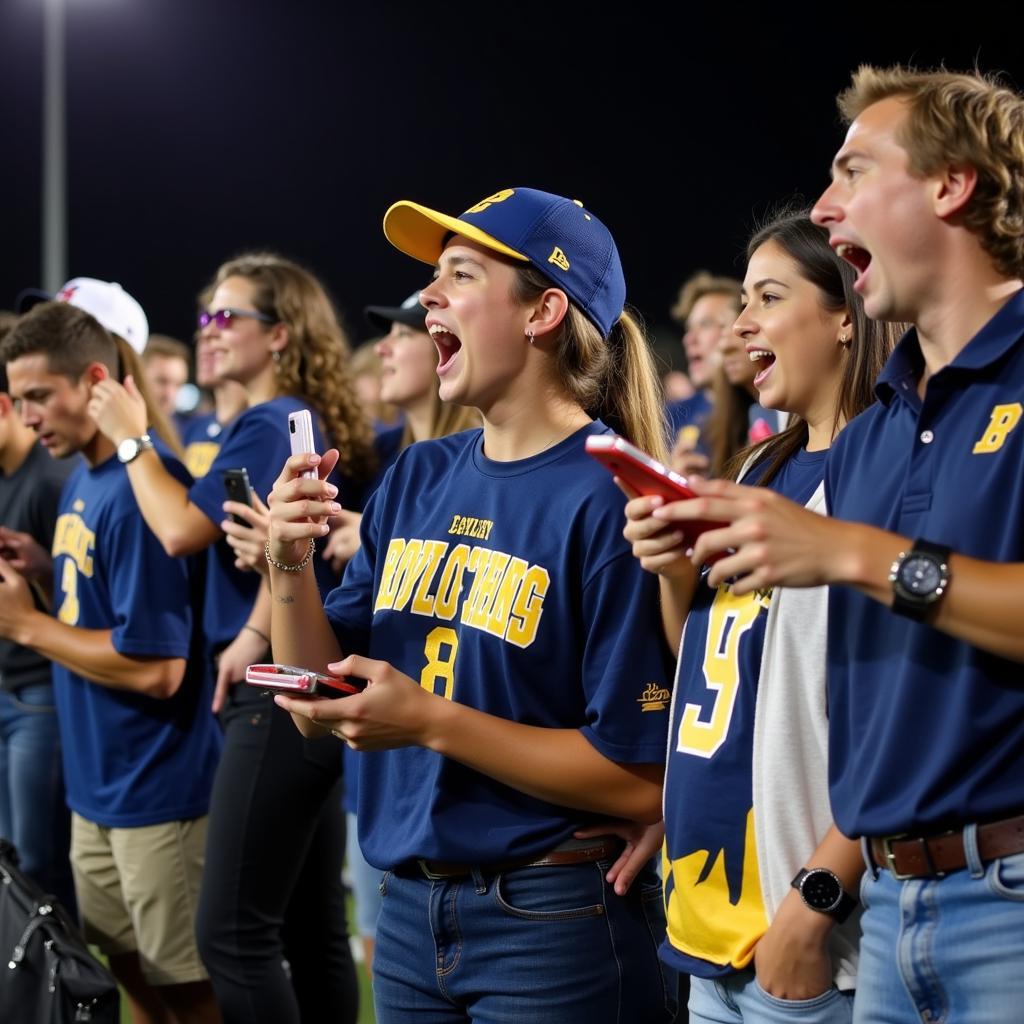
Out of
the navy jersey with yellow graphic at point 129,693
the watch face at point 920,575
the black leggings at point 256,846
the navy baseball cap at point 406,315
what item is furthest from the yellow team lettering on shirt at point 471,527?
the navy baseball cap at point 406,315

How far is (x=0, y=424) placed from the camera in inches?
180

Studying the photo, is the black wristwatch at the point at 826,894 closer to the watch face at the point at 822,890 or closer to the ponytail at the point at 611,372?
the watch face at the point at 822,890

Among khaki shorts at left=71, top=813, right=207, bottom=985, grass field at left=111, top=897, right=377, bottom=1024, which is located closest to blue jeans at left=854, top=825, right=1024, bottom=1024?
khaki shorts at left=71, top=813, right=207, bottom=985

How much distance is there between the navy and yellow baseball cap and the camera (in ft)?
8.10

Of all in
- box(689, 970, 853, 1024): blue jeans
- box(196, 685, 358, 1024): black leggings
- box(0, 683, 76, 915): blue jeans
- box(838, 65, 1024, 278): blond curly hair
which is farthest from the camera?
box(0, 683, 76, 915): blue jeans

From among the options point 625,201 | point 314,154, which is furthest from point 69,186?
point 625,201

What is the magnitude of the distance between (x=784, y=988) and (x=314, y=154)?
15578mm

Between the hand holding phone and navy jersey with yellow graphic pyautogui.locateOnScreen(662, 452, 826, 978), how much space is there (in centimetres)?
54

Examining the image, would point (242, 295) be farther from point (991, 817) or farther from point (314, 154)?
point (314, 154)

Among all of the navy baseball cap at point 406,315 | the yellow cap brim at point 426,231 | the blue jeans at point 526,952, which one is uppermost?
the yellow cap brim at point 426,231

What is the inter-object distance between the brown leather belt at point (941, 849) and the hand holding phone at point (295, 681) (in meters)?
0.84

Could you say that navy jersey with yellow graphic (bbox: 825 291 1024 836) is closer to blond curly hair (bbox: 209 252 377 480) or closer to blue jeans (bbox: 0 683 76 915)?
blond curly hair (bbox: 209 252 377 480)

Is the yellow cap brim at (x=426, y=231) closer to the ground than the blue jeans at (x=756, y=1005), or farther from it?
farther from it

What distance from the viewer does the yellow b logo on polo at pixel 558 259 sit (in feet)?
8.17
